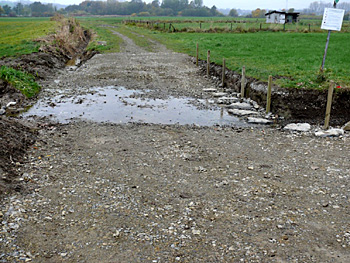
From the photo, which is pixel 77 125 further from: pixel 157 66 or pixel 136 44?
pixel 136 44

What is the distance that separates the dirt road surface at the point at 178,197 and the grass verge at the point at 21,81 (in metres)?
6.08

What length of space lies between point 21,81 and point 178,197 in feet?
46.0

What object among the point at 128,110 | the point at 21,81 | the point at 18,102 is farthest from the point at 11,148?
the point at 21,81

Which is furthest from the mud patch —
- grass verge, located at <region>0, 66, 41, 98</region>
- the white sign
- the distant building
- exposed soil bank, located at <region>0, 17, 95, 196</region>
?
the distant building

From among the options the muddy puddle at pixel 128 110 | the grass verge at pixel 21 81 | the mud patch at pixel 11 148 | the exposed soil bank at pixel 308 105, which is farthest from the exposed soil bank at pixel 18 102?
the exposed soil bank at pixel 308 105

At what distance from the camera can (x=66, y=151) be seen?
10.2 meters

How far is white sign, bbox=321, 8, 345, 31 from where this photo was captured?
14038 millimetres

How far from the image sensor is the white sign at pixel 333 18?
46.1ft

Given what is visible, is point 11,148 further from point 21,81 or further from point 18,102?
point 21,81

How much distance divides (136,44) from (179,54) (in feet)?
31.3

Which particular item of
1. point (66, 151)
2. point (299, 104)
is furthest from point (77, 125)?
point (299, 104)

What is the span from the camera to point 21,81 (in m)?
17.7

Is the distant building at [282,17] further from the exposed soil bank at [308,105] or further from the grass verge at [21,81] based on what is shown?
the grass verge at [21,81]

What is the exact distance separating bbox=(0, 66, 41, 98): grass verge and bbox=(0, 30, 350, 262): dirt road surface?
608 cm
